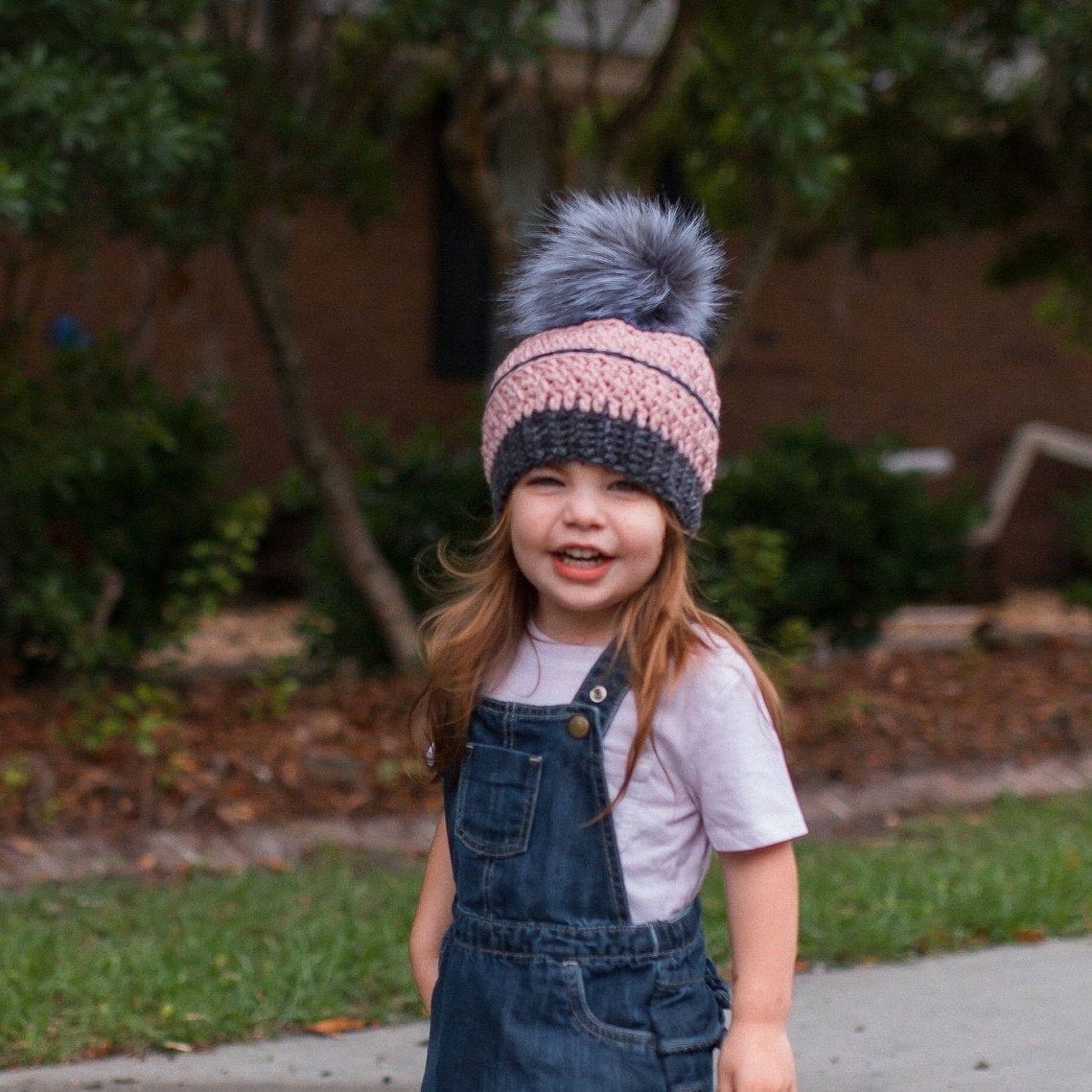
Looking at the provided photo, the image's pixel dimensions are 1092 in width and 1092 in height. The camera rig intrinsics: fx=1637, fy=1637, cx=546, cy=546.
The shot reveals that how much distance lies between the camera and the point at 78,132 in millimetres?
4629

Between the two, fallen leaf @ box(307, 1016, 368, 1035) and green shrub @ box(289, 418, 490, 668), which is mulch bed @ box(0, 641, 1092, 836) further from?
fallen leaf @ box(307, 1016, 368, 1035)

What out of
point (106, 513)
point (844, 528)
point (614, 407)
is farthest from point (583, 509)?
point (844, 528)

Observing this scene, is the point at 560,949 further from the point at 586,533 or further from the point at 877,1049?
the point at 877,1049

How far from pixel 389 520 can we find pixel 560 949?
530 centimetres

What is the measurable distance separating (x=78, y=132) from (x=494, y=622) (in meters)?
2.87

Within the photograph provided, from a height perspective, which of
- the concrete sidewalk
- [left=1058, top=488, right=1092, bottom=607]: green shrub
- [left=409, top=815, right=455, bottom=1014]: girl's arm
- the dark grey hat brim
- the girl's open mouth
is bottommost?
[left=1058, top=488, right=1092, bottom=607]: green shrub

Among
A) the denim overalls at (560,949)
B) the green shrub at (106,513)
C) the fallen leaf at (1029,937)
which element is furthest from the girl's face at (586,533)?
the green shrub at (106,513)

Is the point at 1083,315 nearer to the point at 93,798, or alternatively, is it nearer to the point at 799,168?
the point at 799,168

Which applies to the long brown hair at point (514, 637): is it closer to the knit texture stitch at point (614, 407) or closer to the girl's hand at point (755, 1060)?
the knit texture stitch at point (614, 407)

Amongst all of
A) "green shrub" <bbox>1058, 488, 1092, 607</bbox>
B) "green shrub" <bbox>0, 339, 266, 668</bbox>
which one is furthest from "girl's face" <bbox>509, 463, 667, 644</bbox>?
"green shrub" <bbox>1058, 488, 1092, 607</bbox>

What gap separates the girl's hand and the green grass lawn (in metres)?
1.84

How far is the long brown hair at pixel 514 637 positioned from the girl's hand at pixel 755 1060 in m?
0.36

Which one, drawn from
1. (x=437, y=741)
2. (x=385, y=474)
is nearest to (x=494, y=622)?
(x=437, y=741)

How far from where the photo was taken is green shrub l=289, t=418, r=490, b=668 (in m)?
7.25
